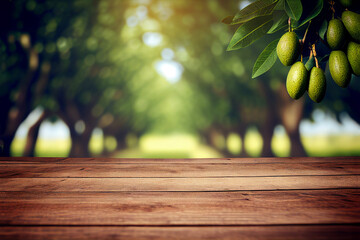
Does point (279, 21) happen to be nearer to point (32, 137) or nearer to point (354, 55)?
point (354, 55)

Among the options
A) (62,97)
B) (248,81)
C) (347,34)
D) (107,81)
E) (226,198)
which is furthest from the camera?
(107,81)

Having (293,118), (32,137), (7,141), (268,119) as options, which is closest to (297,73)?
(293,118)

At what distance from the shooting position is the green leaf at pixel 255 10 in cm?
82

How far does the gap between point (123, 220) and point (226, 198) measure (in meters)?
0.42

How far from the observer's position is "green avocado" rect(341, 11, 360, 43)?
29.0 inches

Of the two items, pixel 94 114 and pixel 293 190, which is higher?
pixel 94 114

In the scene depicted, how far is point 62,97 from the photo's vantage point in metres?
6.95

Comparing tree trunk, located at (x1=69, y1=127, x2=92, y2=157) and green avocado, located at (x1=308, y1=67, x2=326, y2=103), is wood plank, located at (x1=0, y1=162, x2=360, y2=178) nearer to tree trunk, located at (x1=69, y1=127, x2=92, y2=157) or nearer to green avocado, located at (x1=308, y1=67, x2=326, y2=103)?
green avocado, located at (x1=308, y1=67, x2=326, y2=103)

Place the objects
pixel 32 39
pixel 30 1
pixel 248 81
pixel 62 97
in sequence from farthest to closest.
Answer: pixel 62 97, pixel 248 81, pixel 32 39, pixel 30 1

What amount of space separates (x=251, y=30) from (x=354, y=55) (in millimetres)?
337

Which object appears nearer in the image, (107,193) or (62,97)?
(107,193)

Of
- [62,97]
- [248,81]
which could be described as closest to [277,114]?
[248,81]

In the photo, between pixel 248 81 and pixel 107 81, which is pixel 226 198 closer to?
pixel 248 81

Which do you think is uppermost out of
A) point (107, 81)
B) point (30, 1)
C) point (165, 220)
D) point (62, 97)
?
point (30, 1)
